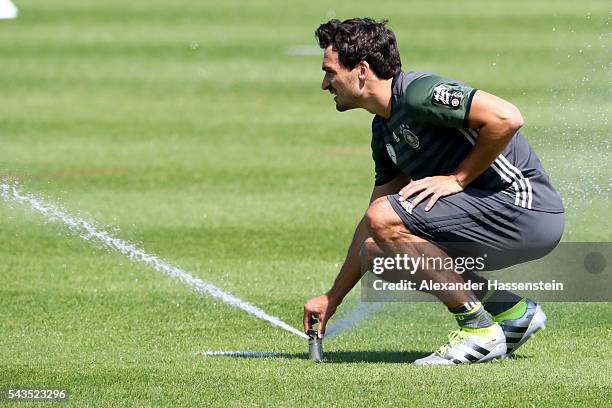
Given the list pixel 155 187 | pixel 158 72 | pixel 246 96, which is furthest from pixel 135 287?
pixel 158 72

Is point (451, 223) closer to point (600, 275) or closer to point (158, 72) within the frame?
point (600, 275)

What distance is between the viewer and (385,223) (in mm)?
6070

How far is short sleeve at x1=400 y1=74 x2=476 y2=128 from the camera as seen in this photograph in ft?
19.3

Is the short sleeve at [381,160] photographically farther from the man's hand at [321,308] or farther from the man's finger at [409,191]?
the man's hand at [321,308]

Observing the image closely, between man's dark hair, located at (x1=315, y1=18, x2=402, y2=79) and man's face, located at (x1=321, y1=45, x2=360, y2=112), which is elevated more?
man's dark hair, located at (x1=315, y1=18, x2=402, y2=79)

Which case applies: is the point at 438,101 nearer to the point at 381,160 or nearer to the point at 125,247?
the point at 381,160

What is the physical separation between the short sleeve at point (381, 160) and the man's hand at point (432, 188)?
1.09 feet

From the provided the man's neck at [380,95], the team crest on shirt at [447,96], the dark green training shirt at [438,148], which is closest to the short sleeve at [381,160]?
the dark green training shirt at [438,148]

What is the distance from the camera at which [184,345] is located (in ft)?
22.2

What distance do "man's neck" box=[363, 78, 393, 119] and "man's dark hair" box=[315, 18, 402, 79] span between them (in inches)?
1.4

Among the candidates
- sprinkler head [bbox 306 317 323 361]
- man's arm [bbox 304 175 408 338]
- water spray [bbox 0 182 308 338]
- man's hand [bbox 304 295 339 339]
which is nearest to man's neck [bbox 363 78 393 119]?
man's arm [bbox 304 175 408 338]

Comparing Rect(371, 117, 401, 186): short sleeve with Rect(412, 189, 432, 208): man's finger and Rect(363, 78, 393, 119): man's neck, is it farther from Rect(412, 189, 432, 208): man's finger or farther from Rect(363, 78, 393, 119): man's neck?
Rect(412, 189, 432, 208): man's finger

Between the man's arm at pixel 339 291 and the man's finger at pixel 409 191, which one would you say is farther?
the man's arm at pixel 339 291

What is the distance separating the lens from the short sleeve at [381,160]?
6375 millimetres
